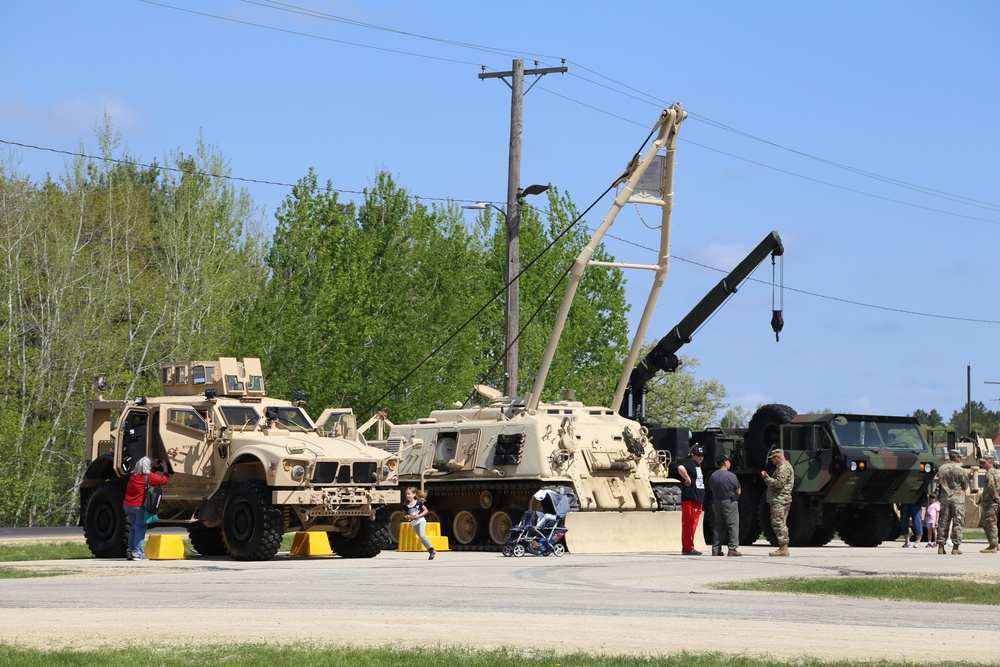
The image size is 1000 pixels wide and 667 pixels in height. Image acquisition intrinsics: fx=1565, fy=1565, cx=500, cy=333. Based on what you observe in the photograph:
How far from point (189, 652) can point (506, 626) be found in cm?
287

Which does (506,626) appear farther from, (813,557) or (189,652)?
(813,557)

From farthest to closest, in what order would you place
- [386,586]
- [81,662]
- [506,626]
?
[386,586] → [506,626] → [81,662]

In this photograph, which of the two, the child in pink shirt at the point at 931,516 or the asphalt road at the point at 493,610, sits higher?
the child in pink shirt at the point at 931,516

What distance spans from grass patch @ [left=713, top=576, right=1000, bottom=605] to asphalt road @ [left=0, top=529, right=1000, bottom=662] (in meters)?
0.70

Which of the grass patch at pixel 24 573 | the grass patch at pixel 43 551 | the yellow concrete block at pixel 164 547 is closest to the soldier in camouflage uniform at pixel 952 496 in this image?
the yellow concrete block at pixel 164 547

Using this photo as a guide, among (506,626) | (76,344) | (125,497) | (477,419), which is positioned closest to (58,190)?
(76,344)

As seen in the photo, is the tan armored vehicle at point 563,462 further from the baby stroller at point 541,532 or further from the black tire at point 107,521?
the black tire at point 107,521

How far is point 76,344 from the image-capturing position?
42.8 meters

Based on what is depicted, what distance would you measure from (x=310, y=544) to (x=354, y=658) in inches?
552

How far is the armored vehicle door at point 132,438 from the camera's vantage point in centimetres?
2400

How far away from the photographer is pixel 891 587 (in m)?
17.1

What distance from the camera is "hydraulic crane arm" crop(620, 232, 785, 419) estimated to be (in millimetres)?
33250

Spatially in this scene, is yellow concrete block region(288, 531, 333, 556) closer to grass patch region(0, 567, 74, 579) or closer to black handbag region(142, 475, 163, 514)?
black handbag region(142, 475, 163, 514)

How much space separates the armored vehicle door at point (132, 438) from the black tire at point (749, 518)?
41.9 ft
